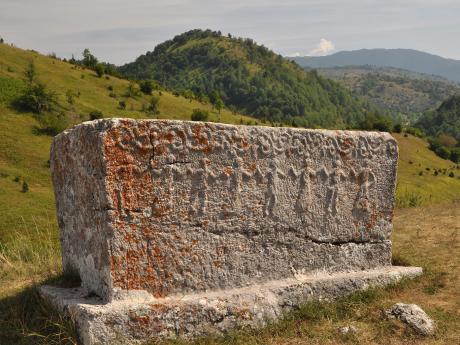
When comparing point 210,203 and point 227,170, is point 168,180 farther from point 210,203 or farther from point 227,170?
point 227,170

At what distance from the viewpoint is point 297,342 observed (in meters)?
4.49

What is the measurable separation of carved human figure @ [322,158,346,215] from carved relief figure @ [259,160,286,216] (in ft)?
2.31

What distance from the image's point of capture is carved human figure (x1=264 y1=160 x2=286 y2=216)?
4977 mm

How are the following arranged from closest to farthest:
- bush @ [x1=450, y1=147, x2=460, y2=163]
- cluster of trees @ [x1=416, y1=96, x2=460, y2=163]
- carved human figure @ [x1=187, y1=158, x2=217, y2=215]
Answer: carved human figure @ [x1=187, y1=158, x2=217, y2=215]
bush @ [x1=450, y1=147, x2=460, y2=163]
cluster of trees @ [x1=416, y1=96, x2=460, y2=163]

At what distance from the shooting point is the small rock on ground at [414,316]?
464 centimetres

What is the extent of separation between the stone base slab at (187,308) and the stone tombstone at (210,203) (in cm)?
9

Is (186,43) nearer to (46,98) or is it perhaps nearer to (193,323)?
(46,98)

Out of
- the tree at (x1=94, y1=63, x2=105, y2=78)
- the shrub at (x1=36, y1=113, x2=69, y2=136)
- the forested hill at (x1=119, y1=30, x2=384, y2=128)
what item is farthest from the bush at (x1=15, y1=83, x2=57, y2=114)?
the forested hill at (x1=119, y1=30, x2=384, y2=128)

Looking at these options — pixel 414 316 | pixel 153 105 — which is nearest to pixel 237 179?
pixel 414 316

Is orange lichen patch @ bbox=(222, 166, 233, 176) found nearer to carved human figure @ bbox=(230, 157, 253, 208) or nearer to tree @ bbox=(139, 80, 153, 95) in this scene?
carved human figure @ bbox=(230, 157, 253, 208)

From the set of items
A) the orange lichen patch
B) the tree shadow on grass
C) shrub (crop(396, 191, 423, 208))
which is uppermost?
the orange lichen patch

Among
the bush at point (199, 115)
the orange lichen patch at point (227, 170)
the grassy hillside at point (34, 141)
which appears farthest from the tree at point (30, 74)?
the orange lichen patch at point (227, 170)

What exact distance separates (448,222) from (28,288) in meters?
7.23

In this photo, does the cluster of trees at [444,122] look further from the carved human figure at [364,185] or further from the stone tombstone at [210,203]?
the stone tombstone at [210,203]
